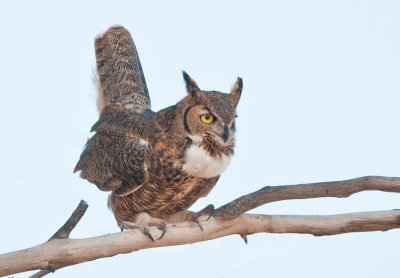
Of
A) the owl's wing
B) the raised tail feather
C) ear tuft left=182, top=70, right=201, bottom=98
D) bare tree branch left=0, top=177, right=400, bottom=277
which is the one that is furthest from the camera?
the raised tail feather

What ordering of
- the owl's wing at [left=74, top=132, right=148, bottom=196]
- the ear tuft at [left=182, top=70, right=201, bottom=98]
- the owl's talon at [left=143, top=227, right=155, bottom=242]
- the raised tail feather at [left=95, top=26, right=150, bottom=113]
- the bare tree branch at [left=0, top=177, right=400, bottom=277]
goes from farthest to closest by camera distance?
the raised tail feather at [left=95, top=26, right=150, bottom=113], the owl's wing at [left=74, top=132, right=148, bottom=196], the ear tuft at [left=182, top=70, right=201, bottom=98], the owl's talon at [left=143, top=227, right=155, bottom=242], the bare tree branch at [left=0, top=177, right=400, bottom=277]

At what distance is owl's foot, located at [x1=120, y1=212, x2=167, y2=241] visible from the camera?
3549 millimetres

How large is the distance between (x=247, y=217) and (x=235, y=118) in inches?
19.5

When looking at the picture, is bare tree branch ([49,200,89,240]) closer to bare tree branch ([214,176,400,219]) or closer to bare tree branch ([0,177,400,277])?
bare tree branch ([0,177,400,277])

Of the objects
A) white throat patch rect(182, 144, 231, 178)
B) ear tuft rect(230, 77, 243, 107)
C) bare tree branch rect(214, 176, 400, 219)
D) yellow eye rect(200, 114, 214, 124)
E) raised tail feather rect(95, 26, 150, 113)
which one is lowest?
bare tree branch rect(214, 176, 400, 219)

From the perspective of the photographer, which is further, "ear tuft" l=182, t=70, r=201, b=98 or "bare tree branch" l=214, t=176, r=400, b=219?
"ear tuft" l=182, t=70, r=201, b=98

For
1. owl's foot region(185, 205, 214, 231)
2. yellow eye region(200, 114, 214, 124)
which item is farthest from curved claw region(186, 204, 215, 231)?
yellow eye region(200, 114, 214, 124)

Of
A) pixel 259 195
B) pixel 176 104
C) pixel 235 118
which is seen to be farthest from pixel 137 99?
pixel 259 195

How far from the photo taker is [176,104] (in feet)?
12.8

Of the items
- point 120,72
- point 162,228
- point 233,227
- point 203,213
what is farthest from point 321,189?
point 120,72

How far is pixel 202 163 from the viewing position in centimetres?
372

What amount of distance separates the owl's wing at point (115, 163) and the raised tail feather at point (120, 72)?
406 mm

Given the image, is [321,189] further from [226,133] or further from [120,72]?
[120,72]

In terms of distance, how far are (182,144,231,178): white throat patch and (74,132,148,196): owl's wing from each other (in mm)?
270
